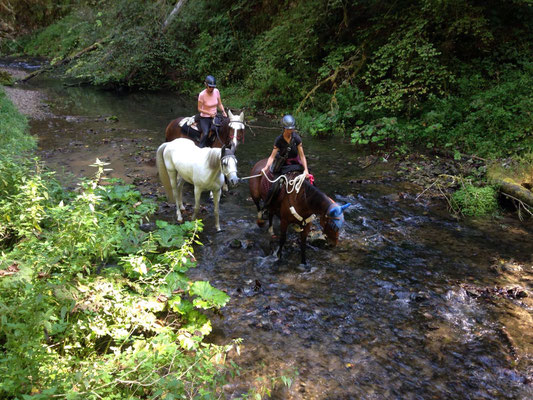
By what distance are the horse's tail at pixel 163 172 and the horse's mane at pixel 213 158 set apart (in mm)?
1487

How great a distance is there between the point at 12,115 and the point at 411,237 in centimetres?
1653

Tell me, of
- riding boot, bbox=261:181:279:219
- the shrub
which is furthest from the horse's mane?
the shrub

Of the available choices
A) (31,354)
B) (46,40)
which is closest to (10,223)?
(31,354)

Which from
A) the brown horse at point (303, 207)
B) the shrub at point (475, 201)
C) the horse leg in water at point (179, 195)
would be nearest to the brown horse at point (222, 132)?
the horse leg in water at point (179, 195)

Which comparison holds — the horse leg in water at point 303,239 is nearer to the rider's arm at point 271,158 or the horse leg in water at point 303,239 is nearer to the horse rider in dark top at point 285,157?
the horse rider in dark top at point 285,157

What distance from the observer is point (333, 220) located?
5.05m

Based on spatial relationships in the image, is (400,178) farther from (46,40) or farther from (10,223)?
(46,40)

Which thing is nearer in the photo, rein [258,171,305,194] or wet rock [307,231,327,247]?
rein [258,171,305,194]

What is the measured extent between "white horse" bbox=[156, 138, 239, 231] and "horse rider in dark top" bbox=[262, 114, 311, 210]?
73 centimetres

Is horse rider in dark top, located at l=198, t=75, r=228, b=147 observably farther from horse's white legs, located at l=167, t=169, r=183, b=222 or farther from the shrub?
the shrub

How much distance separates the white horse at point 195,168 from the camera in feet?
20.9

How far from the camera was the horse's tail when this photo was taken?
7559 mm

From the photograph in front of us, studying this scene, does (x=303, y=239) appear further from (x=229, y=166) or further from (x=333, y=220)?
(x=229, y=166)

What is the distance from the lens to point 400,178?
395 inches
